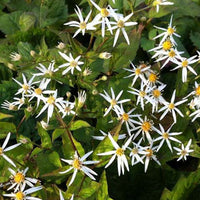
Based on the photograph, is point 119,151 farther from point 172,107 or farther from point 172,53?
point 172,53

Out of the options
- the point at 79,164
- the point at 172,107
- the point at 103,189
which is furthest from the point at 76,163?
the point at 172,107

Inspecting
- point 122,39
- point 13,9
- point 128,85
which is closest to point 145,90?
point 128,85

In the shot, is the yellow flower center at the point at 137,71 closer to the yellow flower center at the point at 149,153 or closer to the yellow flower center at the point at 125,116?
the yellow flower center at the point at 125,116

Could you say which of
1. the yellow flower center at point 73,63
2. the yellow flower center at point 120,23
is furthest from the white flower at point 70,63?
the yellow flower center at point 120,23

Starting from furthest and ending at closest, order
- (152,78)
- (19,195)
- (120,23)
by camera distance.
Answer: (152,78)
(120,23)
(19,195)

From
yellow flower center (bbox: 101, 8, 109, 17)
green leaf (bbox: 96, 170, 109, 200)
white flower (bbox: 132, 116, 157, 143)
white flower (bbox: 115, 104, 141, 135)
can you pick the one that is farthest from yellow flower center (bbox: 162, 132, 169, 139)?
yellow flower center (bbox: 101, 8, 109, 17)

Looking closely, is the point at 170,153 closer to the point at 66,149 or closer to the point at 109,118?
the point at 109,118

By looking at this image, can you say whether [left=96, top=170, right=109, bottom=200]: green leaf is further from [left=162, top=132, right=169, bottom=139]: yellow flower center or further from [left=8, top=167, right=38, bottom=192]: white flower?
[left=162, top=132, right=169, bottom=139]: yellow flower center

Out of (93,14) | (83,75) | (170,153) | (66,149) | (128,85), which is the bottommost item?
(170,153)
